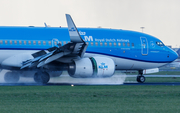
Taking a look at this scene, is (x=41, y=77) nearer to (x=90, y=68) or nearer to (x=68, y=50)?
(x=68, y=50)

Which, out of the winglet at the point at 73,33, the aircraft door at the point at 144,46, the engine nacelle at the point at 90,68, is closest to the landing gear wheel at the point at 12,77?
the engine nacelle at the point at 90,68

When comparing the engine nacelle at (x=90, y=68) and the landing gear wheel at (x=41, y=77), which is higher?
the engine nacelle at (x=90, y=68)

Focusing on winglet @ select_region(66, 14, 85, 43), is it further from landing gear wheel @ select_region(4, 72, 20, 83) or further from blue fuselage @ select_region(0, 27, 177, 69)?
landing gear wheel @ select_region(4, 72, 20, 83)

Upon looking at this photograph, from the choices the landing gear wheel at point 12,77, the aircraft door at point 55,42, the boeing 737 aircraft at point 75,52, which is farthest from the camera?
the landing gear wheel at point 12,77

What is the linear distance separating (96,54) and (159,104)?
1090 centimetres

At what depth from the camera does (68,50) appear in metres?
17.8

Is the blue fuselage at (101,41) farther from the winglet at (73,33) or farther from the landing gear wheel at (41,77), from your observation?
the winglet at (73,33)

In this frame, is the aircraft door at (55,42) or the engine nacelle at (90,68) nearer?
the engine nacelle at (90,68)

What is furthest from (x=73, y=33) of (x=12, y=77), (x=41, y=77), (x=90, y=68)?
(x=12, y=77)

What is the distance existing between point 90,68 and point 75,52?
4.46 ft

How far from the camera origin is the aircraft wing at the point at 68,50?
55.3 feet

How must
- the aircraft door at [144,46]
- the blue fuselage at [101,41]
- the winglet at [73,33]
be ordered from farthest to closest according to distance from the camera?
the aircraft door at [144,46] → the blue fuselage at [101,41] → the winglet at [73,33]

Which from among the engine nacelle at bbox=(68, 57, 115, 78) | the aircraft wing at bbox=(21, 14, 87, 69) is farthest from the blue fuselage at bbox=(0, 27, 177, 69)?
the engine nacelle at bbox=(68, 57, 115, 78)

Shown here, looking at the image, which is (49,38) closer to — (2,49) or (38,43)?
(38,43)
